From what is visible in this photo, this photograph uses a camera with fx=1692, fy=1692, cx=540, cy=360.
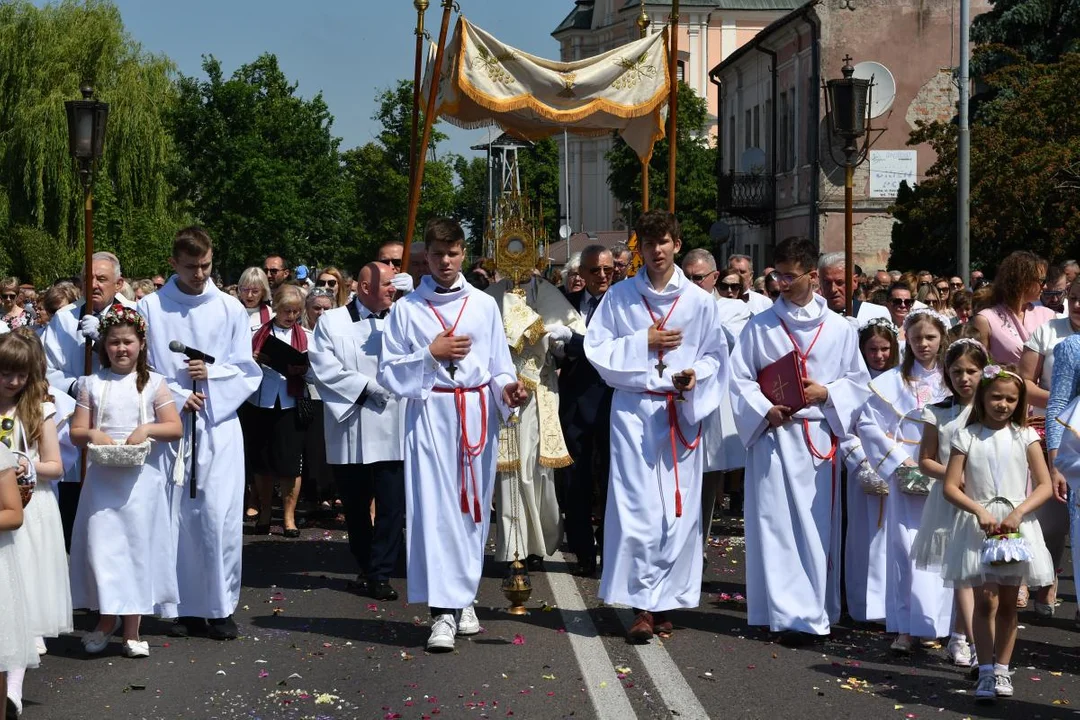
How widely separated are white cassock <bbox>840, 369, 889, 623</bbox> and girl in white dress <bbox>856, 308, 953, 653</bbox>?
13cm

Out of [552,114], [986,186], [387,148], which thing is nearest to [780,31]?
[387,148]

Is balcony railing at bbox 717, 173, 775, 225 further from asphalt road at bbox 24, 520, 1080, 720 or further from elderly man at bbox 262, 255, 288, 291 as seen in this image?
asphalt road at bbox 24, 520, 1080, 720

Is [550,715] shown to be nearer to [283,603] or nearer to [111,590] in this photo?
[111,590]

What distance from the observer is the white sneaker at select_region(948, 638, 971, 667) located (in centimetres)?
795

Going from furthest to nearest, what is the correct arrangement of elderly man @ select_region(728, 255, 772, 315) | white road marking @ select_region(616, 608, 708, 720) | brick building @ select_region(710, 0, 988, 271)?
brick building @ select_region(710, 0, 988, 271), elderly man @ select_region(728, 255, 772, 315), white road marking @ select_region(616, 608, 708, 720)

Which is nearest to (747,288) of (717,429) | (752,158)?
(717,429)

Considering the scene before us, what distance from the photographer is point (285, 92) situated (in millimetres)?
37344

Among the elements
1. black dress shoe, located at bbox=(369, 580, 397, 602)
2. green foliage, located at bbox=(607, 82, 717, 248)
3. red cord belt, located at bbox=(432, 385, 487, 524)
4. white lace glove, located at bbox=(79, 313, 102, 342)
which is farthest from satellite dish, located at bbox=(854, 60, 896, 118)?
A: white lace glove, located at bbox=(79, 313, 102, 342)

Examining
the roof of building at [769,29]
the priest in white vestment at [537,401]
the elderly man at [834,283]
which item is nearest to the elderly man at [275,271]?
the priest in white vestment at [537,401]

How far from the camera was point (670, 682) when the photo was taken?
755 centimetres

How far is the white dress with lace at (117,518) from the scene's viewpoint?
818cm

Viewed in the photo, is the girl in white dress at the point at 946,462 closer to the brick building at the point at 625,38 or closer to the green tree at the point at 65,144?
the green tree at the point at 65,144

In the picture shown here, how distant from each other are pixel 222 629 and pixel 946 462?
3.72m

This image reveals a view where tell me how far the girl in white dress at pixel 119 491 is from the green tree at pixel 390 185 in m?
37.3
